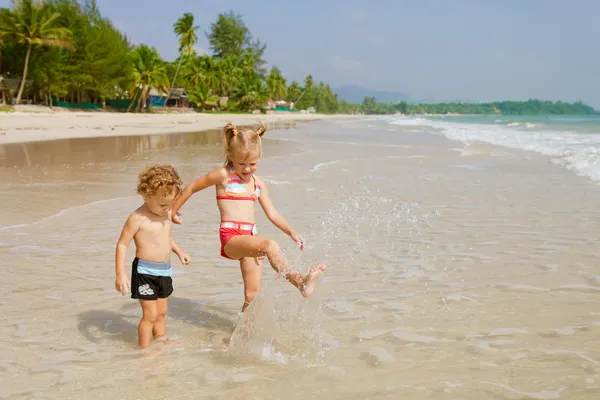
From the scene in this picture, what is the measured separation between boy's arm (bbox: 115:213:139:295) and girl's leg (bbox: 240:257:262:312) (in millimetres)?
724

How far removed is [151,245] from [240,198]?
626 mm

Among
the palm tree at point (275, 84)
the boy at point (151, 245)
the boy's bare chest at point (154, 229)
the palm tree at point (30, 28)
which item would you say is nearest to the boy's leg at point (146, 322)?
the boy at point (151, 245)

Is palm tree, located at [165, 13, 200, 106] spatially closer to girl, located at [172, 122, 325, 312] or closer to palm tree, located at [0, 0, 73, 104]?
palm tree, located at [0, 0, 73, 104]

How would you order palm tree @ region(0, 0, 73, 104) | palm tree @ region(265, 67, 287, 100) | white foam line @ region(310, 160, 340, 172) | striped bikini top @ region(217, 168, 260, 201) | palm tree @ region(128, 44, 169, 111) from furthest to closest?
palm tree @ region(265, 67, 287, 100)
palm tree @ region(128, 44, 169, 111)
palm tree @ region(0, 0, 73, 104)
white foam line @ region(310, 160, 340, 172)
striped bikini top @ region(217, 168, 260, 201)

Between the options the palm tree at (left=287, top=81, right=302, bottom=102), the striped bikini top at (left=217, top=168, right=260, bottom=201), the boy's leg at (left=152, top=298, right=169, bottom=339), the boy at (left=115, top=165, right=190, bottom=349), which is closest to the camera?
the boy at (left=115, top=165, right=190, bottom=349)

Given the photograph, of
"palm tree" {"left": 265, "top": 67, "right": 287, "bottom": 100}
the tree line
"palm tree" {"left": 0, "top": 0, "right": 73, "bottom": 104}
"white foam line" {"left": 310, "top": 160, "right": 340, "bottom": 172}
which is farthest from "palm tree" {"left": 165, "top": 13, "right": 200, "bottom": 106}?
"white foam line" {"left": 310, "top": 160, "right": 340, "bottom": 172}

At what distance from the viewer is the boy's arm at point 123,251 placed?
311cm

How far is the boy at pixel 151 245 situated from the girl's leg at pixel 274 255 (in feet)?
1.42

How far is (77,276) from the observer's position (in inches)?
180

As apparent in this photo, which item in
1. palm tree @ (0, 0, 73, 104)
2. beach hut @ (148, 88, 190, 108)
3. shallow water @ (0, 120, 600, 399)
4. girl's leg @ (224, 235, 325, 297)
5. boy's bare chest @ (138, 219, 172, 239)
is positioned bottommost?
shallow water @ (0, 120, 600, 399)

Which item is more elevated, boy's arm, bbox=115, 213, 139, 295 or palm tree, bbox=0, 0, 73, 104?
palm tree, bbox=0, 0, 73, 104

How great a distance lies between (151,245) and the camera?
10.8 feet

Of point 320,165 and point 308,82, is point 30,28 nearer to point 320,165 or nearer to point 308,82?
point 320,165

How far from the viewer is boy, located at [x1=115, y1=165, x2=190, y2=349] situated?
322cm
